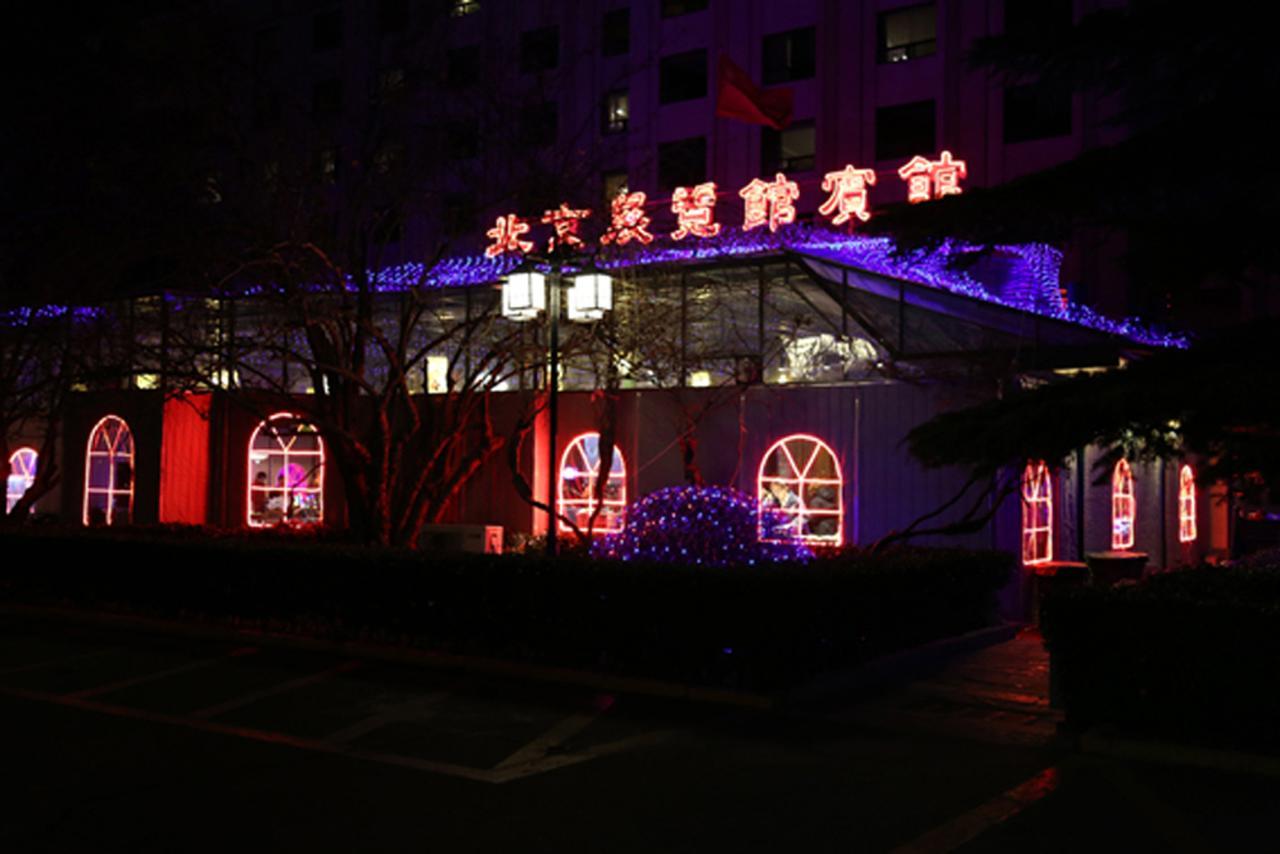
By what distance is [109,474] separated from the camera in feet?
85.1

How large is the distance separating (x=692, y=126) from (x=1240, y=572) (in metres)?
25.2

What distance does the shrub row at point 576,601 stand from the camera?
1085 centimetres

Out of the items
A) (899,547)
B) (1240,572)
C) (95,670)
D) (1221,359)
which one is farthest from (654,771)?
(899,547)

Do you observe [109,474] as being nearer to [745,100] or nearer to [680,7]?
[745,100]

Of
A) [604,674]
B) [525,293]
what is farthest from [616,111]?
[604,674]

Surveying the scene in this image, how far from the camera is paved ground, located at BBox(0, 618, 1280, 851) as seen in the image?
264 inches

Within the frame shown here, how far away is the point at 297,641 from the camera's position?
13359 millimetres

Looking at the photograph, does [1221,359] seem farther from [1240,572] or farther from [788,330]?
[788,330]

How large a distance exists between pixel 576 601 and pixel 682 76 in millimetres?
25505

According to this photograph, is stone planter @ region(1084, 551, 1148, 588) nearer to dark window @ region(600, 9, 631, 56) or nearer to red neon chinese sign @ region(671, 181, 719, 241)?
red neon chinese sign @ region(671, 181, 719, 241)

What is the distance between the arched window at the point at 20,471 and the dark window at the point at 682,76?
19954mm

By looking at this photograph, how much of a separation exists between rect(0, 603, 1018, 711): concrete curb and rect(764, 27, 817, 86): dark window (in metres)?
21.5

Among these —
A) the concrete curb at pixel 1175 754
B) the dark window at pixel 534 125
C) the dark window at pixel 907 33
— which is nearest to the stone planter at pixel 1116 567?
the concrete curb at pixel 1175 754

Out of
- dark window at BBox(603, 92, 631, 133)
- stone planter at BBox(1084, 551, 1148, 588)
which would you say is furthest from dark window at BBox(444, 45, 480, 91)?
dark window at BBox(603, 92, 631, 133)
